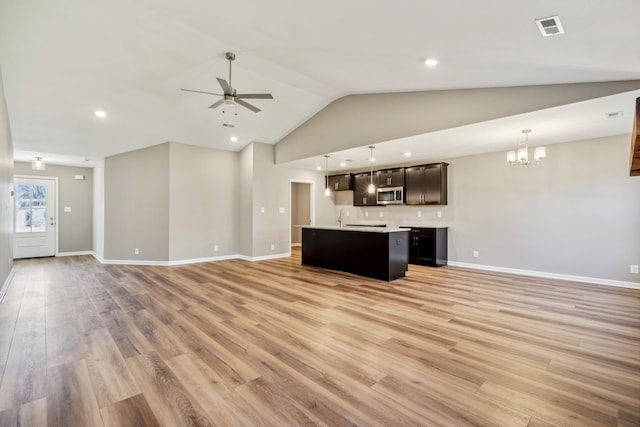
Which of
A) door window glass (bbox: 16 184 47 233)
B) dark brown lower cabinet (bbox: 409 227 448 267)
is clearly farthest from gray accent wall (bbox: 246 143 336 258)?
door window glass (bbox: 16 184 47 233)

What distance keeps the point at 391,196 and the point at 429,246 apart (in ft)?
5.30

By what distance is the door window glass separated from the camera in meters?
7.47

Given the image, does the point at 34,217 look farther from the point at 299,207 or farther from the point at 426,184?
the point at 426,184

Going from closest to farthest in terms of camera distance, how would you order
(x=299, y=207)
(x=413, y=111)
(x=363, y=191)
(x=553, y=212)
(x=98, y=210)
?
(x=413, y=111)
(x=553, y=212)
(x=98, y=210)
(x=363, y=191)
(x=299, y=207)

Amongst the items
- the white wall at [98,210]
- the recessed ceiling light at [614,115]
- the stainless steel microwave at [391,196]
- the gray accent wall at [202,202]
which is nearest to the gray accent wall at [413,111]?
the recessed ceiling light at [614,115]

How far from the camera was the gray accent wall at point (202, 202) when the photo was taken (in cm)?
645

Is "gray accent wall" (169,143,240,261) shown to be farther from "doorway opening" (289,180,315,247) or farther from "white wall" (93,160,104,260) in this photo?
"doorway opening" (289,180,315,247)

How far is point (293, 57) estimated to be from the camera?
12.0ft

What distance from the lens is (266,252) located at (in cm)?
732

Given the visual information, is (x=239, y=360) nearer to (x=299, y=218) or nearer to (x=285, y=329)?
(x=285, y=329)

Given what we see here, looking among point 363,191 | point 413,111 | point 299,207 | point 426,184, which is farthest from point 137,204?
point 426,184

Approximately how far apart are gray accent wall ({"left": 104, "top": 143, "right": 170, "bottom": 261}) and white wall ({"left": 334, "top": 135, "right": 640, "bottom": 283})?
6.37m

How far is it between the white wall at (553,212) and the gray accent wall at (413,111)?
2.40m

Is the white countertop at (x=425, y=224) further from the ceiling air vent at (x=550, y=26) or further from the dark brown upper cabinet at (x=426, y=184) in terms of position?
the ceiling air vent at (x=550, y=26)
